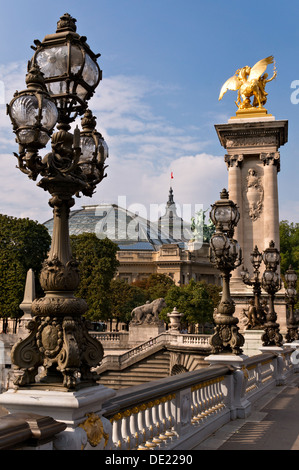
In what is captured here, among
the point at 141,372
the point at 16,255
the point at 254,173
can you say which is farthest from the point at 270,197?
the point at 16,255

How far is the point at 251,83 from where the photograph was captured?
39.7 meters

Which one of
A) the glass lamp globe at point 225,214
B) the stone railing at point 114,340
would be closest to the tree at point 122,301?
the stone railing at point 114,340

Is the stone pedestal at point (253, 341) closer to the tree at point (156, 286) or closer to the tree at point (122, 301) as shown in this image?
the tree at point (122, 301)

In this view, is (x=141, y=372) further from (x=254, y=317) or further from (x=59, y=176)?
(x=59, y=176)

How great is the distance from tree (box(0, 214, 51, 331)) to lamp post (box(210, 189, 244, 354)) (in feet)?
133

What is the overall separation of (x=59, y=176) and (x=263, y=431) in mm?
6195

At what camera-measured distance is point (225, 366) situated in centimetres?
1062

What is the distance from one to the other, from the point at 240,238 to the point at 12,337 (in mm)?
21478

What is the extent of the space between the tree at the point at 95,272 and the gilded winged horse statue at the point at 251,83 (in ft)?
89.5

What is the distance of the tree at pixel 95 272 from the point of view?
5953 cm

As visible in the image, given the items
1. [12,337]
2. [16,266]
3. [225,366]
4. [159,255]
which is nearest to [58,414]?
[225,366]

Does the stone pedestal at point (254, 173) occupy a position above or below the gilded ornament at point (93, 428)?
above

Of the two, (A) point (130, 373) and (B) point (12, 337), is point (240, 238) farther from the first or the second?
(B) point (12, 337)
